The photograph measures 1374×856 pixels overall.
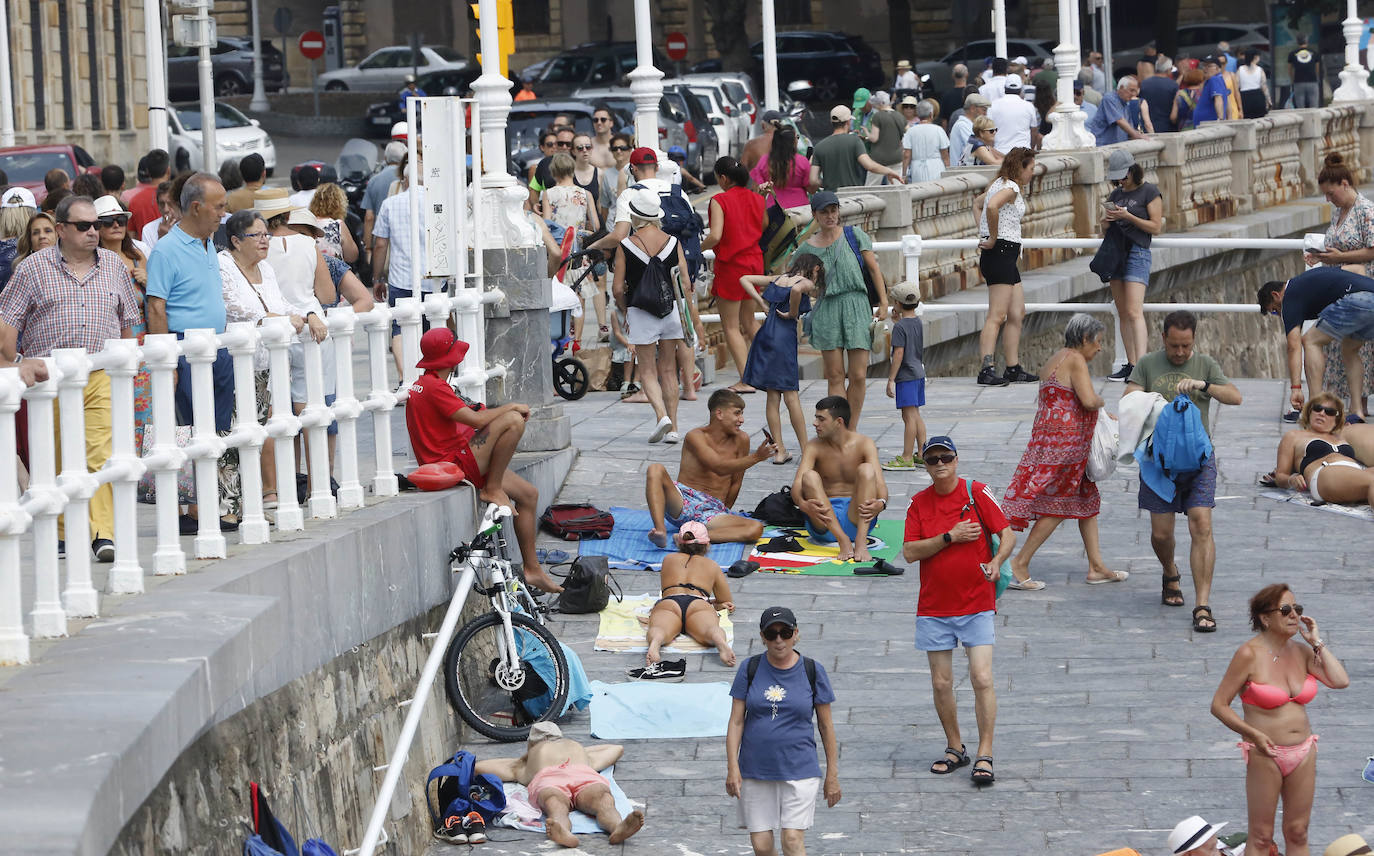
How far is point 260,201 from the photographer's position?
1209 centimetres

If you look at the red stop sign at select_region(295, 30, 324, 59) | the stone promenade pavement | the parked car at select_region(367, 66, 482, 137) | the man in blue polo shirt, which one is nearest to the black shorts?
the stone promenade pavement

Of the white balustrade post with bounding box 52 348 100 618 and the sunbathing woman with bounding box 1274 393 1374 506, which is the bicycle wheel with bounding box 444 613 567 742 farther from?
the sunbathing woman with bounding box 1274 393 1374 506

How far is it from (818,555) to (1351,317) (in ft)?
15.6

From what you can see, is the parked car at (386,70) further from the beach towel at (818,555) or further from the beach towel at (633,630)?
the beach towel at (633,630)

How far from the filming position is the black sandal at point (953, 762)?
9.95 m

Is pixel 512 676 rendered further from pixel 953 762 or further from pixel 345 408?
pixel 953 762

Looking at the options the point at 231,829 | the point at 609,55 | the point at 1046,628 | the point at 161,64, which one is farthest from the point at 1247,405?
the point at 609,55

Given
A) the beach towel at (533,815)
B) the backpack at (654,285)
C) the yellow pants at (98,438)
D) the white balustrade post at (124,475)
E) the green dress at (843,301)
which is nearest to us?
the white balustrade post at (124,475)

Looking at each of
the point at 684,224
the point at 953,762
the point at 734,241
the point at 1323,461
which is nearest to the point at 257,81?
the point at 734,241

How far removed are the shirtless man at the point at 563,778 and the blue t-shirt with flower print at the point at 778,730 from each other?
3.58 feet

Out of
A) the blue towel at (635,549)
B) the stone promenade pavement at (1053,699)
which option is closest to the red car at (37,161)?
the stone promenade pavement at (1053,699)

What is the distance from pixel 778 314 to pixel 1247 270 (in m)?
16.5

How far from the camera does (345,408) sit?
9.81 metres

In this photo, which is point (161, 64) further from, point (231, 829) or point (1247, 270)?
point (231, 829)
